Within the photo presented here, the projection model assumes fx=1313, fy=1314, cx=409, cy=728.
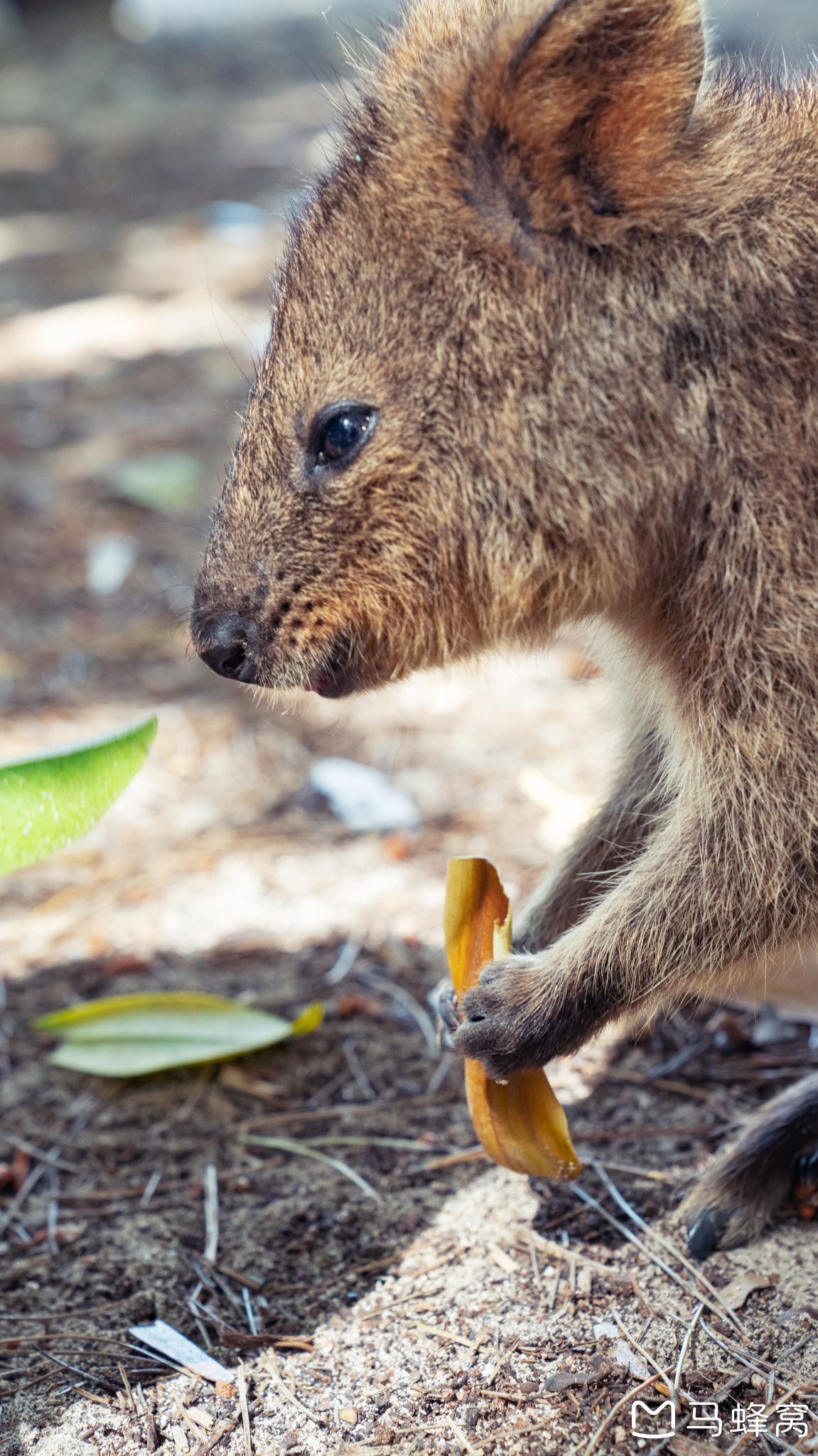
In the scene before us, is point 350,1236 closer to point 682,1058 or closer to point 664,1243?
point 664,1243

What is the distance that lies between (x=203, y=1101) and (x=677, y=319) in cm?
181

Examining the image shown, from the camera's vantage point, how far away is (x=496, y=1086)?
2248 mm

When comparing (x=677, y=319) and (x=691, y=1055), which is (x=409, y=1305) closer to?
(x=691, y=1055)

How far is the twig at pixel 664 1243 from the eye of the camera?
81.5 inches

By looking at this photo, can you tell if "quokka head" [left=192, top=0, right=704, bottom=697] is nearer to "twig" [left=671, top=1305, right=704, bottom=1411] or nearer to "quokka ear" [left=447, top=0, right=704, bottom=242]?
"quokka ear" [left=447, top=0, right=704, bottom=242]

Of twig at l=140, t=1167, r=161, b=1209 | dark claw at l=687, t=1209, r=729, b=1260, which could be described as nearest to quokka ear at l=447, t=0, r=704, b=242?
dark claw at l=687, t=1209, r=729, b=1260

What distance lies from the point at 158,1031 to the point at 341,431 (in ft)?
4.50

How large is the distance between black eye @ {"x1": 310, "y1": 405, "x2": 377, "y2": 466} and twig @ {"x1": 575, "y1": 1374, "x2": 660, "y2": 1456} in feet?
4.78

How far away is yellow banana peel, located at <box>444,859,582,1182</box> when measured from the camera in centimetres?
219

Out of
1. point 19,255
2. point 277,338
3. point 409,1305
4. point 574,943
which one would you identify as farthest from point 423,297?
point 19,255

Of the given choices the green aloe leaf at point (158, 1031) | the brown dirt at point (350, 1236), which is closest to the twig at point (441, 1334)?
the brown dirt at point (350, 1236)

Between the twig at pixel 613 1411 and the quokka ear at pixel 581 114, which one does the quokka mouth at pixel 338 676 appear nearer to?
the quokka ear at pixel 581 114

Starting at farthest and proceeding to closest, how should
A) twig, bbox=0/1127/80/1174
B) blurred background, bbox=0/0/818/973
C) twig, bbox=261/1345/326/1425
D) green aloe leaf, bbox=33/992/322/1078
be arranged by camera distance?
1. blurred background, bbox=0/0/818/973
2. green aloe leaf, bbox=33/992/322/1078
3. twig, bbox=0/1127/80/1174
4. twig, bbox=261/1345/326/1425

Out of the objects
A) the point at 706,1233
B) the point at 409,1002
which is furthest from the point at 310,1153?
the point at 706,1233
